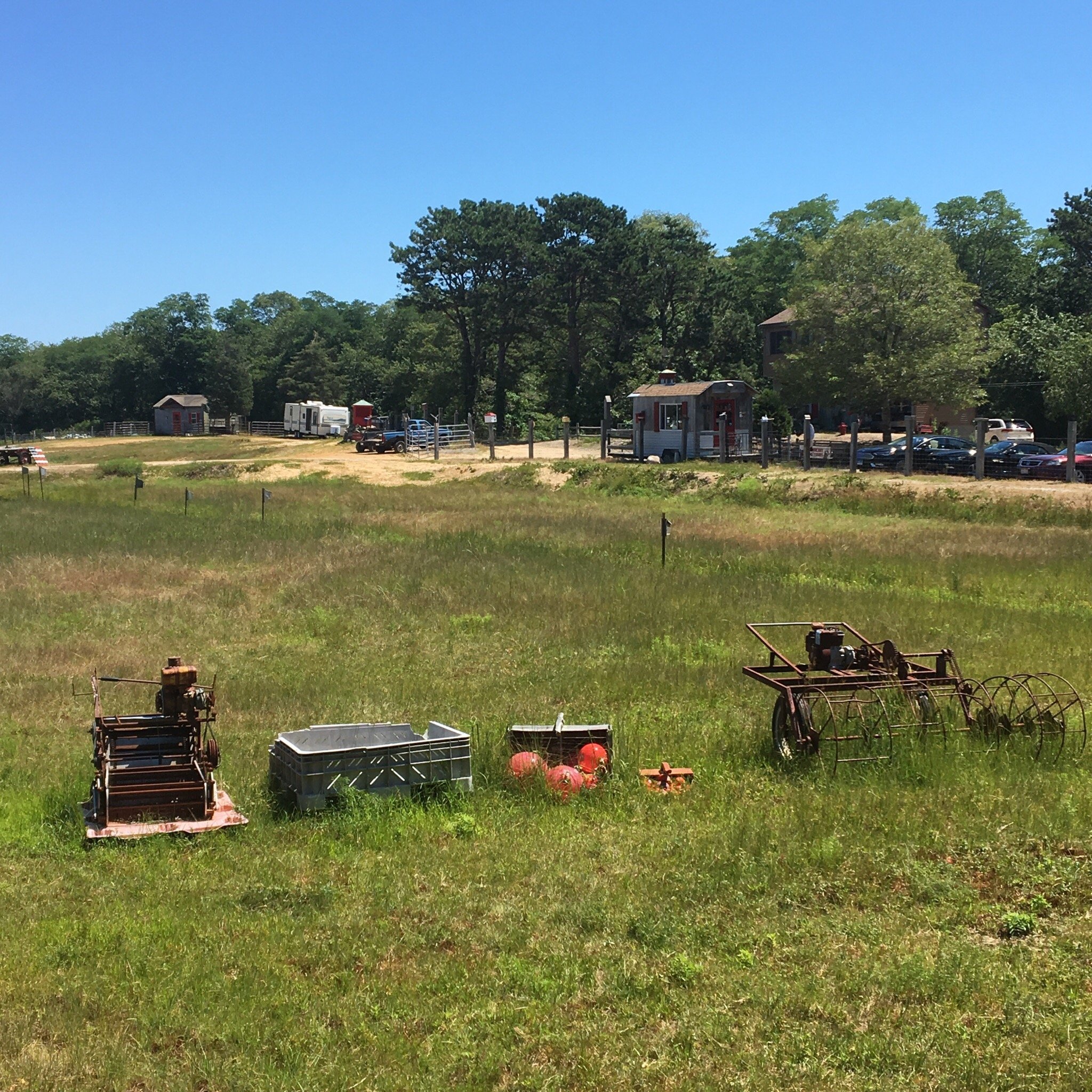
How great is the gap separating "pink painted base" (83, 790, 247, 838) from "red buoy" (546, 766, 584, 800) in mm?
2583

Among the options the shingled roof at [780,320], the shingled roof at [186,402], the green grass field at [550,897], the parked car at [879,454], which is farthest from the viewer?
the shingled roof at [186,402]

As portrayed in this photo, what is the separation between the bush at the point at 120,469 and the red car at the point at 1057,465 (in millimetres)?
39624

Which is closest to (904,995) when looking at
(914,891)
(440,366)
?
(914,891)

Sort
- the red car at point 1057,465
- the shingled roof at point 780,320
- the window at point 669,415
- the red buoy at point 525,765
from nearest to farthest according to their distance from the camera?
the red buoy at point 525,765
the red car at point 1057,465
the window at point 669,415
the shingled roof at point 780,320

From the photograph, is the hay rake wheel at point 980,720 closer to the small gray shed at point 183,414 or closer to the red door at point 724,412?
the red door at point 724,412

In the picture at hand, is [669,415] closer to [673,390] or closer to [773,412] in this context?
[673,390]

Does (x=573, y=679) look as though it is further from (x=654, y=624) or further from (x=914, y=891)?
(x=914, y=891)

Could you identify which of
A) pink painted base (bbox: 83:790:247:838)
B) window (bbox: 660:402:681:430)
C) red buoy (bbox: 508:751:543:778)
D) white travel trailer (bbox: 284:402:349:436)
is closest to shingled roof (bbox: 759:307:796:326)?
window (bbox: 660:402:681:430)

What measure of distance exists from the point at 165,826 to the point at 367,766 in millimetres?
1629

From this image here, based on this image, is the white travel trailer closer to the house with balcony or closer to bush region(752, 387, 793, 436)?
the house with balcony

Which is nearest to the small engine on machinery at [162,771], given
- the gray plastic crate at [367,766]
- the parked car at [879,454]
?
the gray plastic crate at [367,766]

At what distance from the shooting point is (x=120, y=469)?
191 feet

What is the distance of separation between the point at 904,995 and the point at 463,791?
14.8ft

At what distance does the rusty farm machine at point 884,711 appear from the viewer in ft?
33.7
